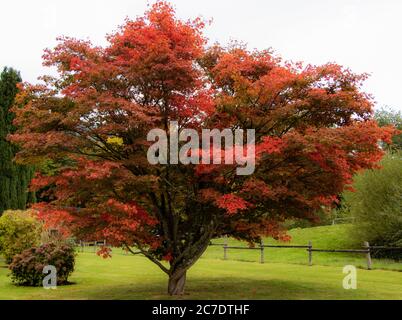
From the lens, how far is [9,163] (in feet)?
97.0

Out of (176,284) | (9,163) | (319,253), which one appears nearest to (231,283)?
(176,284)

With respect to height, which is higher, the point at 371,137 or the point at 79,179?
the point at 371,137

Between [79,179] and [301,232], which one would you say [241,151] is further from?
[301,232]

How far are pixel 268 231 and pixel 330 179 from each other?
2.44m

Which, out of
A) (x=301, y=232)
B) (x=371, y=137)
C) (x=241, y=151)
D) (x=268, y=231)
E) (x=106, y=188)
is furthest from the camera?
(x=301, y=232)

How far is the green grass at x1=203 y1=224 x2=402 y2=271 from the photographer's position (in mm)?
25281

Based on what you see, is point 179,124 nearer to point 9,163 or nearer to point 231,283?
point 231,283

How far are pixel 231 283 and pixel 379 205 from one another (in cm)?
1473

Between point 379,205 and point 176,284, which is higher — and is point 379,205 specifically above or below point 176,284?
above

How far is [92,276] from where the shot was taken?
67.6ft

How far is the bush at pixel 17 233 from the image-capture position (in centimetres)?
2419

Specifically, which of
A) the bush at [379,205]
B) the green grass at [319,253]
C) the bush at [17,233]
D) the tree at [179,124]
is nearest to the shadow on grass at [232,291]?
the tree at [179,124]

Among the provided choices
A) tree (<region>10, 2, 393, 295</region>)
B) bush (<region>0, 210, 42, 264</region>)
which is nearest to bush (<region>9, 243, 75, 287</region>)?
tree (<region>10, 2, 393, 295</region>)
